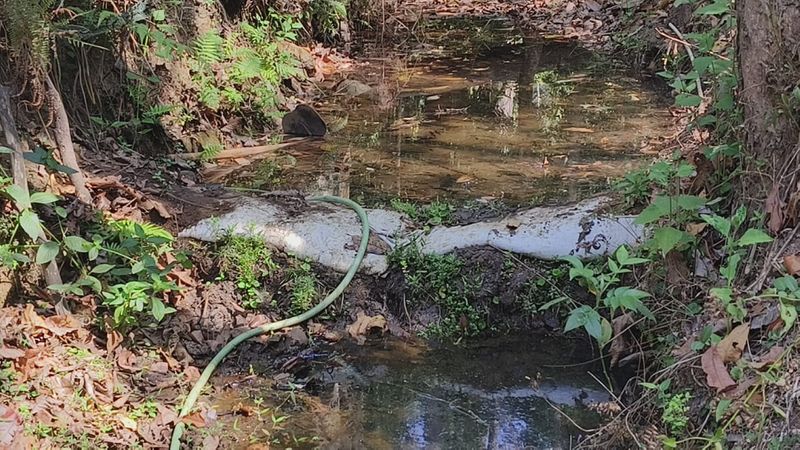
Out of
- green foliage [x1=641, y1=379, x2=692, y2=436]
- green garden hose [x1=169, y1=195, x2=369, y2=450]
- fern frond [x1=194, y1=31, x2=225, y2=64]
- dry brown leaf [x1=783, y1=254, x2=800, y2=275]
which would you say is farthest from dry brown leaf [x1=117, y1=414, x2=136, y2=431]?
fern frond [x1=194, y1=31, x2=225, y2=64]

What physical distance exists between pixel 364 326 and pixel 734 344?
2032 millimetres

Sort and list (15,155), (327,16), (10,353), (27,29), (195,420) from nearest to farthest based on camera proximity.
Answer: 1. (10,353)
2. (195,420)
3. (15,155)
4. (27,29)
5. (327,16)

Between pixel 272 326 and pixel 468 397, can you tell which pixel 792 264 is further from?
pixel 272 326

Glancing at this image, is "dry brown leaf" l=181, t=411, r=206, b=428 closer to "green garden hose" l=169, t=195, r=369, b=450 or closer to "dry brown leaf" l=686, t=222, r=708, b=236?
"green garden hose" l=169, t=195, r=369, b=450

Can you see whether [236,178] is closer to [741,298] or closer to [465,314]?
[465,314]

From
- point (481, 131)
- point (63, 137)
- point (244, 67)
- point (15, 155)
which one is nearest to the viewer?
point (15, 155)

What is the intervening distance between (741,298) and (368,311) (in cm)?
207

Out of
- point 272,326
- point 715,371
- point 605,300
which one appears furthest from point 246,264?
point 715,371

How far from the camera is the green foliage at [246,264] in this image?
4340mm

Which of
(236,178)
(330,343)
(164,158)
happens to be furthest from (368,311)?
(164,158)

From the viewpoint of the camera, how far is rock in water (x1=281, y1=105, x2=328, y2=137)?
21.9ft

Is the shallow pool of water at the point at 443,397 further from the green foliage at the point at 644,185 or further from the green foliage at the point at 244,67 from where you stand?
the green foliage at the point at 244,67

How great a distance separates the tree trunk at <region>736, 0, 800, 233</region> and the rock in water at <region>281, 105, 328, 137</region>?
13.1 feet

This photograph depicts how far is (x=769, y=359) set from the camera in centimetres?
278
